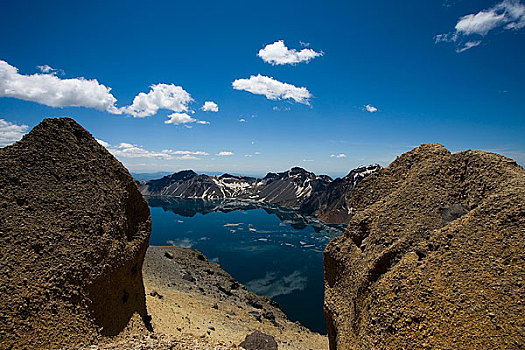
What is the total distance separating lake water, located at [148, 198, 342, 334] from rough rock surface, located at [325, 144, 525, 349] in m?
35.5

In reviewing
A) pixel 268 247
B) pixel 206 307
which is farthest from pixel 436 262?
pixel 268 247

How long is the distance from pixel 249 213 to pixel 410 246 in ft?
496

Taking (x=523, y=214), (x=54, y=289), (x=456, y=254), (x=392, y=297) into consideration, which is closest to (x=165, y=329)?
(x=54, y=289)

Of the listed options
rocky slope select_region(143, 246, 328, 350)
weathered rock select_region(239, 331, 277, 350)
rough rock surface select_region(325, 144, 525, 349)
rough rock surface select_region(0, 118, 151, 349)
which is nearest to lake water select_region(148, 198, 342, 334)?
rocky slope select_region(143, 246, 328, 350)

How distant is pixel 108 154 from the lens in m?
14.2

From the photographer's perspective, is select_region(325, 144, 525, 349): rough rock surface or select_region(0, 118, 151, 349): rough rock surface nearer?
select_region(325, 144, 525, 349): rough rock surface

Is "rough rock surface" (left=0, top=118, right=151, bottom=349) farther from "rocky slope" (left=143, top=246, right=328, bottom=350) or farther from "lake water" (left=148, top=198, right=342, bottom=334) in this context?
"lake water" (left=148, top=198, right=342, bottom=334)

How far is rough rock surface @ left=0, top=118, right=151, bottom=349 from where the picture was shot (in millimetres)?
8812

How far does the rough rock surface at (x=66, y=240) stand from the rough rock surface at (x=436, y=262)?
10.7m

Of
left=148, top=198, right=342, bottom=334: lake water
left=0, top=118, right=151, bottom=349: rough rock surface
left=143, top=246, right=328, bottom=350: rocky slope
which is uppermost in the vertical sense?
left=0, top=118, right=151, bottom=349: rough rock surface

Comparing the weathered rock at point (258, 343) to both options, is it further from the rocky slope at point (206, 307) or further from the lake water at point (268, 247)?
the lake water at point (268, 247)

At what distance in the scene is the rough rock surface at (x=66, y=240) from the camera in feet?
28.9

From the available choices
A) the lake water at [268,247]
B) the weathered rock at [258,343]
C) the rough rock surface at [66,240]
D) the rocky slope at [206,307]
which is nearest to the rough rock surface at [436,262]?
the rocky slope at [206,307]

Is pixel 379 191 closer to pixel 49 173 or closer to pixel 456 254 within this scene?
pixel 456 254
